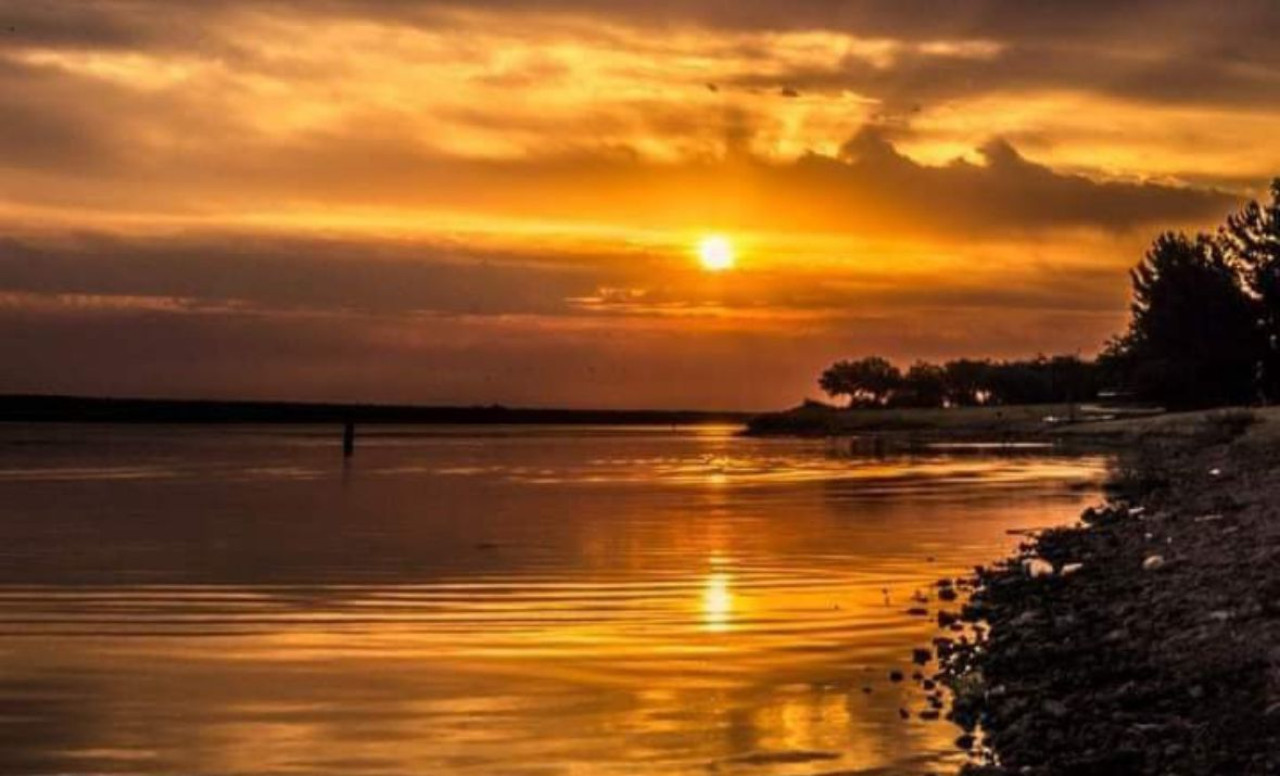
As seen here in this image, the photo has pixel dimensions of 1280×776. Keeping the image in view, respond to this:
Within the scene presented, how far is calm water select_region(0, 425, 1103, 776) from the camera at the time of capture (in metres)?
14.3

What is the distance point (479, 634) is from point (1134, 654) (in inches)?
331

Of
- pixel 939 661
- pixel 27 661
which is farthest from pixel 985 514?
pixel 27 661

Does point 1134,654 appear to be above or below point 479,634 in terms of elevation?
above

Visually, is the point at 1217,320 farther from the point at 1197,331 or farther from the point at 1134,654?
the point at 1134,654

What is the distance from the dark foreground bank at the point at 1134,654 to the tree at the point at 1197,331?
10006cm

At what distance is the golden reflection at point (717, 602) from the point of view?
22.0 m

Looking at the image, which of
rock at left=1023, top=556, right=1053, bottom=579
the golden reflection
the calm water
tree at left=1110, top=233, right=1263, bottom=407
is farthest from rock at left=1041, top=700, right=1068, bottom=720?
tree at left=1110, top=233, right=1263, bottom=407

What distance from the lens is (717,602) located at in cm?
2475

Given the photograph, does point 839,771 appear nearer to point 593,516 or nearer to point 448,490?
point 593,516

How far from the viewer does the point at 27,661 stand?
62.0 ft

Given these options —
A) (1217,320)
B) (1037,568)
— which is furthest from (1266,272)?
(1037,568)

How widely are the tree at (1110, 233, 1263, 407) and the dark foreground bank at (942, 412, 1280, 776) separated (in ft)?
328

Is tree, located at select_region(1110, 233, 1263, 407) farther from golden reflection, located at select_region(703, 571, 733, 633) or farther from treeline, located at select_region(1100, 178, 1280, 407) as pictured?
golden reflection, located at select_region(703, 571, 733, 633)

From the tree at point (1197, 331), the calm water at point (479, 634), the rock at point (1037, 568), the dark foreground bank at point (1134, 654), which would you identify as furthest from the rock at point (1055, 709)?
the tree at point (1197, 331)
